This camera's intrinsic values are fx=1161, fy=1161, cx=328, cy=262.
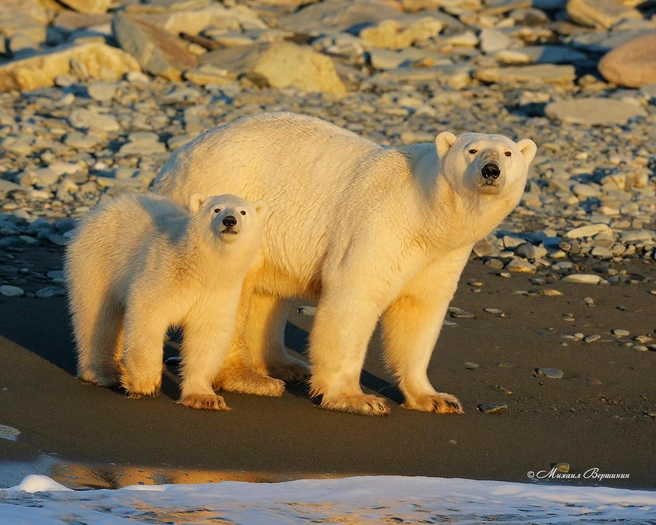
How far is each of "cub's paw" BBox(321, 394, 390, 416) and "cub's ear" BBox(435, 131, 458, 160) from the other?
1432 millimetres

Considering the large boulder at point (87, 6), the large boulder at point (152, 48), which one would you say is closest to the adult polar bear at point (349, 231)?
the large boulder at point (152, 48)

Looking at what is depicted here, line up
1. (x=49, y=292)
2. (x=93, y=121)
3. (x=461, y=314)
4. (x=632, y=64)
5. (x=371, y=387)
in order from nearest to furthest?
(x=371, y=387), (x=49, y=292), (x=461, y=314), (x=93, y=121), (x=632, y=64)

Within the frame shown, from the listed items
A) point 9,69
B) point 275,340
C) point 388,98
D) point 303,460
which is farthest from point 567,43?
point 303,460

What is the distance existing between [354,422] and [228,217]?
4.38 ft

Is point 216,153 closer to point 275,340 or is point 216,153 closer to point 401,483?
point 275,340

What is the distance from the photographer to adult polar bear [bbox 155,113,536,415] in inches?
257

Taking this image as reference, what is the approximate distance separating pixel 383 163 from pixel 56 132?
25.6 feet

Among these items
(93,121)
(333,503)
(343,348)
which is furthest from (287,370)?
(93,121)

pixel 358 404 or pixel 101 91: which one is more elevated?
pixel 358 404

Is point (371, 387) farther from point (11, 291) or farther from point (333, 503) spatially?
point (11, 291)

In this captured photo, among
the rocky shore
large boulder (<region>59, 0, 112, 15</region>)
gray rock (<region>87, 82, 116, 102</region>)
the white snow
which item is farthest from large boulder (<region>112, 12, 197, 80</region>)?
the white snow

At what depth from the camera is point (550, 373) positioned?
731 centimetres

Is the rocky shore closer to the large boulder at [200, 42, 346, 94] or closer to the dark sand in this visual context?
the large boulder at [200, 42, 346, 94]

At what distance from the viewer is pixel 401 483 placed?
538 centimetres
